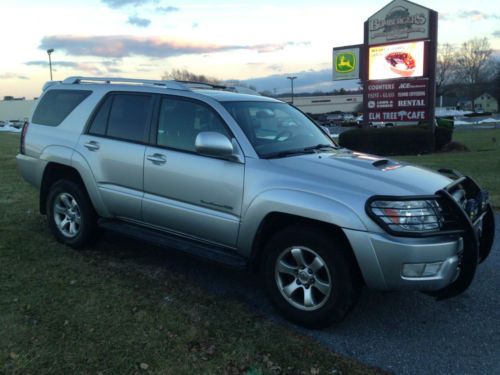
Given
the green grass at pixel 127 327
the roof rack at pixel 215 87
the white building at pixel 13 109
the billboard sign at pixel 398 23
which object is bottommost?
the green grass at pixel 127 327

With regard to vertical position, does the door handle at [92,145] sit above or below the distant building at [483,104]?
below

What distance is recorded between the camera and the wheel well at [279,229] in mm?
3654

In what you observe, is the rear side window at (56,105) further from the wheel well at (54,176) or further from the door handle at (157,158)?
the door handle at (157,158)

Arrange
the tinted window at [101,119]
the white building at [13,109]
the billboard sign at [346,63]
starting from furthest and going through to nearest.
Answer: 1. the white building at [13,109]
2. the billboard sign at [346,63]
3. the tinted window at [101,119]

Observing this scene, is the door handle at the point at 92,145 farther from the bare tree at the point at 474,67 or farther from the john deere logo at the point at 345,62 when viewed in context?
the bare tree at the point at 474,67

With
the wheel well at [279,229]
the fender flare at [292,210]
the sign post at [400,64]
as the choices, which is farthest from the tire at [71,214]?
the sign post at [400,64]

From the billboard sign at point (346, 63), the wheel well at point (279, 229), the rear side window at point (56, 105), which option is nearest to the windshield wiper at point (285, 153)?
the wheel well at point (279, 229)

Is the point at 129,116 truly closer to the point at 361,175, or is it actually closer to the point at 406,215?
the point at 361,175

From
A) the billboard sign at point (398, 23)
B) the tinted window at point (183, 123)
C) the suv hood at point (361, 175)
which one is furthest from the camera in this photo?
the billboard sign at point (398, 23)

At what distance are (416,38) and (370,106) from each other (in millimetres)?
2939

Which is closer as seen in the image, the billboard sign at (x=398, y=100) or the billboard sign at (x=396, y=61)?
the billboard sign at (x=396, y=61)

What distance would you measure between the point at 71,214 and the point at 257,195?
2683 mm

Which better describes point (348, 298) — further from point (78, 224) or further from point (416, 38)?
point (416, 38)

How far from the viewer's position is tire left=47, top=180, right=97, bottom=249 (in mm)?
5383
